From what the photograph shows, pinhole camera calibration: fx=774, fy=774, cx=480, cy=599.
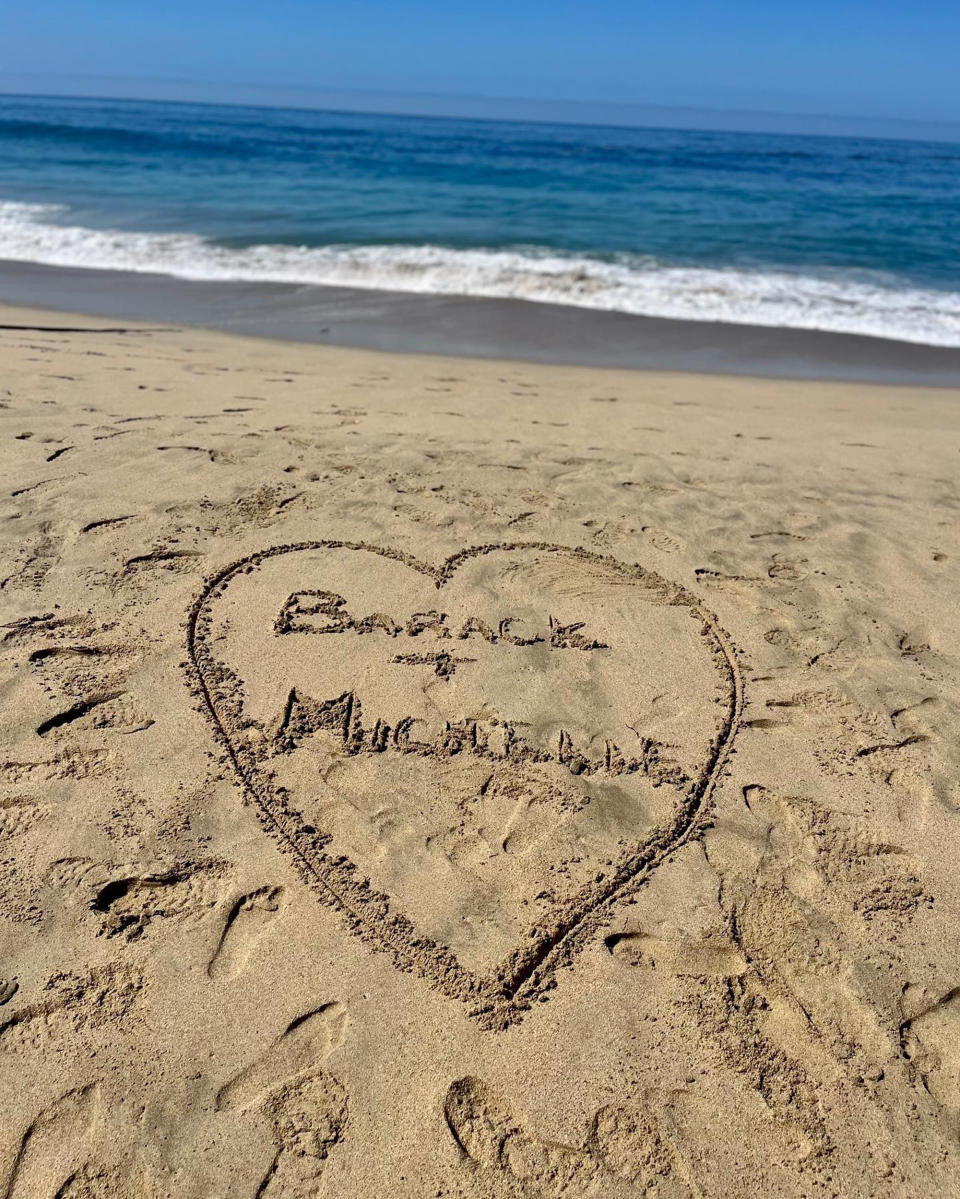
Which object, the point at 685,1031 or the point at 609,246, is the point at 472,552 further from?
the point at 609,246

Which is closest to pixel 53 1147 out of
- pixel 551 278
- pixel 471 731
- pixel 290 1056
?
pixel 290 1056

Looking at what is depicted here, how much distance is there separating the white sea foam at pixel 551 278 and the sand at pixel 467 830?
18.2 ft

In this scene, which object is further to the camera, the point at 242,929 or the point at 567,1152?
the point at 242,929

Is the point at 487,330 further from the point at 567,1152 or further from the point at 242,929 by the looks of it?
the point at 567,1152

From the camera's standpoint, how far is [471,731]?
2531mm

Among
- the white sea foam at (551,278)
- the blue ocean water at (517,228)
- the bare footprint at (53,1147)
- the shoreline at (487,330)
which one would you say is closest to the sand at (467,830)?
the bare footprint at (53,1147)

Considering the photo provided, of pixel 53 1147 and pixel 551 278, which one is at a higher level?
pixel 551 278

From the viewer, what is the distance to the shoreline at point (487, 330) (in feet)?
24.5

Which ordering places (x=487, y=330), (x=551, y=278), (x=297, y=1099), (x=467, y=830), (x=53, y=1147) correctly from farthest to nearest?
(x=551, y=278) → (x=487, y=330) → (x=467, y=830) → (x=297, y=1099) → (x=53, y=1147)

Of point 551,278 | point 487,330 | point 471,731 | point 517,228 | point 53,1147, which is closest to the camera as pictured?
point 53,1147

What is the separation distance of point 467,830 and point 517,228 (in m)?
12.7

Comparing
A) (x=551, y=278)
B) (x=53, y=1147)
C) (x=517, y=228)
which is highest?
(x=517, y=228)

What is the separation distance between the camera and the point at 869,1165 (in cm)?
157

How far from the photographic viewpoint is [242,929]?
189 centimetres
